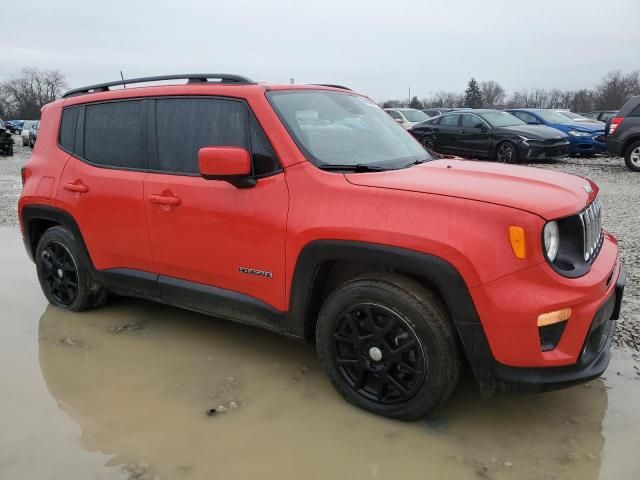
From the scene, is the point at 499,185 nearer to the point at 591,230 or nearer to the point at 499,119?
the point at 591,230

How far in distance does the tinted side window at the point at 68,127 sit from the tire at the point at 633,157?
1127 centimetres

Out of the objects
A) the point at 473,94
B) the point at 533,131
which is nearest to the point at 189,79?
the point at 533,131

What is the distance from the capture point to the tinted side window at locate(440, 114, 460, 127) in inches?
565

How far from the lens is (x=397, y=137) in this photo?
3.69 m

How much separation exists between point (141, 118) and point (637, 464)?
138 inches

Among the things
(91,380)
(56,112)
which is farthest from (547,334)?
(56,112)

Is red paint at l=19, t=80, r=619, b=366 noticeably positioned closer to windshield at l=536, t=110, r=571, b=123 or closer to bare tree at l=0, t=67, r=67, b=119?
windshield at l=536, t=110, r=571, b=123

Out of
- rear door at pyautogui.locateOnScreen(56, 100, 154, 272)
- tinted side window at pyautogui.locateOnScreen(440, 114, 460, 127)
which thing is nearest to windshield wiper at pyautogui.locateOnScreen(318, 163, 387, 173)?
rear door at pyautogui.locateOnScreen(56, 100, 154, 272)

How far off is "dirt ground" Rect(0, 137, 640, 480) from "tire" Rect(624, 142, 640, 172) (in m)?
8.87

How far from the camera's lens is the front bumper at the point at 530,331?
2338mm

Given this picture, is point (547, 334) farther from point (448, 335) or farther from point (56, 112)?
point (56, 112)

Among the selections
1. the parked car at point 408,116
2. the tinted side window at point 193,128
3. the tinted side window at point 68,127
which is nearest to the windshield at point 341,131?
the tinted side window at point 193,128

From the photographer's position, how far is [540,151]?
12797mm

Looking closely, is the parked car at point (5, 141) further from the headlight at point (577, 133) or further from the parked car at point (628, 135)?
the parked car at point (628, 135)
